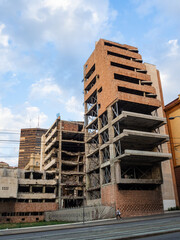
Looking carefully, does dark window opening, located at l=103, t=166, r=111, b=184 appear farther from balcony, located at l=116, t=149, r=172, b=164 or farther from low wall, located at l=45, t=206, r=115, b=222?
low wall, located at l=45, t=206, r=115, b=222

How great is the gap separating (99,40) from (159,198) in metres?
36.4

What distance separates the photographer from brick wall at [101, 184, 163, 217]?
129ft

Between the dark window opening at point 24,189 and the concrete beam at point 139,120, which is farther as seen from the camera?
the dark window opening at point 24,189

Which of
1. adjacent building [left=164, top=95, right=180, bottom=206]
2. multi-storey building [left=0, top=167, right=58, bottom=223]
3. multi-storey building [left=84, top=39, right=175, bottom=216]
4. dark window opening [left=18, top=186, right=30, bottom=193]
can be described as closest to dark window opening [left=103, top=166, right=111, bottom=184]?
multi-storey building [left=84, top=39, right=175, bottom=216]

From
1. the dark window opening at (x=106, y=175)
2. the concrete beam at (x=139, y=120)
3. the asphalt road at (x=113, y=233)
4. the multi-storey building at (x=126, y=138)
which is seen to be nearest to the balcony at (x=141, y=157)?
the multi-storey building at (x=126, y=138)

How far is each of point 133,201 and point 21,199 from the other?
30811 mm

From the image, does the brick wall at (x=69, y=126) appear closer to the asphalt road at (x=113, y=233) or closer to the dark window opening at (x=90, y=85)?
the dark window opening at (x=90, y=85)

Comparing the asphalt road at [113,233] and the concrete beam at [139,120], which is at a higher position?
the concrete beam at [139,120]

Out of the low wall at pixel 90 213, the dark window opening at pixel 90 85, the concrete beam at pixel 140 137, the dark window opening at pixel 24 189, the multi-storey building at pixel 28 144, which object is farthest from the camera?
the multi-storey building at pixel 28 144

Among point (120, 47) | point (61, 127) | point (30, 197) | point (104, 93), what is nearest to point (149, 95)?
point (104, 93)

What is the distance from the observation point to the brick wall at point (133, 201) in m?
39.4

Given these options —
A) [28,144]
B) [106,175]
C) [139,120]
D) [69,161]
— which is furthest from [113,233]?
[28,144]

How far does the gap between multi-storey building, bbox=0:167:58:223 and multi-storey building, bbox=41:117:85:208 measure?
4324 millimetres

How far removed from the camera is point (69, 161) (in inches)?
2793
